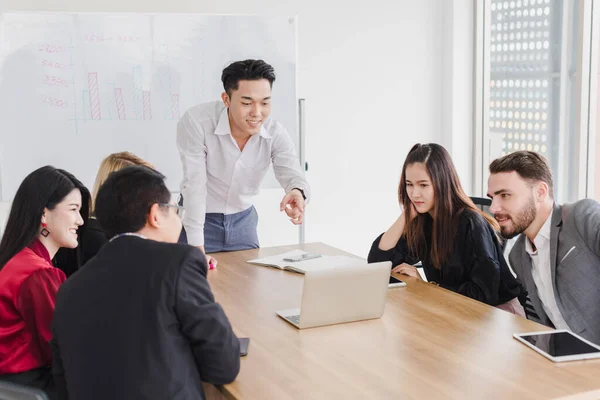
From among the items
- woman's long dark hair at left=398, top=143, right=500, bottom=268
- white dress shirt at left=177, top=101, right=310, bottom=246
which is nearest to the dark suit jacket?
woman's long dark hair at left=398, top=143, right=500, bottom=268

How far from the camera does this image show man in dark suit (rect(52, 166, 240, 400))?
1.64 m

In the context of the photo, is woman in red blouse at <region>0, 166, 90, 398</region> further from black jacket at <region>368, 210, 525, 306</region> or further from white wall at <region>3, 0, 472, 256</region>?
Result: white wall at <region>3, 0, 472, 256</region>

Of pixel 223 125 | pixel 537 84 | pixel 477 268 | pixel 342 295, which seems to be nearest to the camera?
pixel 342 295

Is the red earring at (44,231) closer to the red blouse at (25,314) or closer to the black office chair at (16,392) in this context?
the red blouse at (25,314)

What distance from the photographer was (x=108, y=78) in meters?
4.34

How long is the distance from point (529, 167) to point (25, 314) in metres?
1.69

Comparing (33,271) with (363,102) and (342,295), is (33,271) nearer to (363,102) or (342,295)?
(342,295)

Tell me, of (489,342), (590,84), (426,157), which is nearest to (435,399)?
(489,342)

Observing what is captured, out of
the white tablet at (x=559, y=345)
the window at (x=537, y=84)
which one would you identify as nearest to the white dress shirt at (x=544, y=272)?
the white tablet at (x=559, y=345)

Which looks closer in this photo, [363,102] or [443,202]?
[443,202]

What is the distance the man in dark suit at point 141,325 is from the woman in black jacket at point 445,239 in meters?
1.26

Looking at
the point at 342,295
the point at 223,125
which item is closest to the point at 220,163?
the point at 223,125

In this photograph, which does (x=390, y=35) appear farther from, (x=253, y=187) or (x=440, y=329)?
(x=440, y=329)

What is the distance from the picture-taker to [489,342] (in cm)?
204
